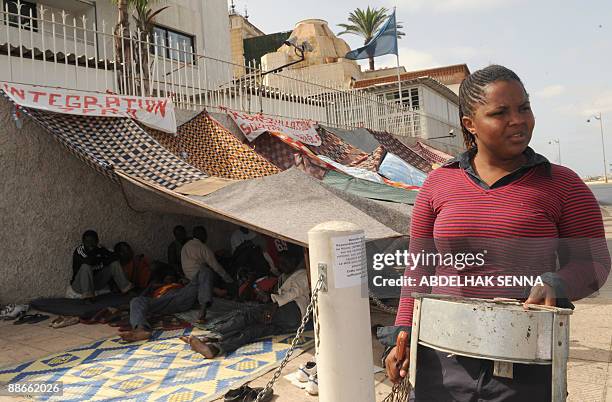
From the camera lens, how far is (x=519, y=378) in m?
1.25

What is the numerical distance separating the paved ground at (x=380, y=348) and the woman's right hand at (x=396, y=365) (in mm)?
1678

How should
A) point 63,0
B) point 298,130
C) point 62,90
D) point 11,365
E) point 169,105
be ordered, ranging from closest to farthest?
1. point 11,365
2. point 62,90
3. point 169,105
4. point 298,130
5. point 63,0

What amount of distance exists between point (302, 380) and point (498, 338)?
7.87ft

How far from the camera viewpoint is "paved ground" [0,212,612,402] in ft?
10.4

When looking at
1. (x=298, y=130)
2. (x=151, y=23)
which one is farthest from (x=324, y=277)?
(x=151, y=23)

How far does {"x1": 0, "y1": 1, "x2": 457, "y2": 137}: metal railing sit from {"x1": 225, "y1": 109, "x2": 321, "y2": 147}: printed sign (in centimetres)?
31

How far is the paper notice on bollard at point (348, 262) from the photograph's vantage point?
2221mm

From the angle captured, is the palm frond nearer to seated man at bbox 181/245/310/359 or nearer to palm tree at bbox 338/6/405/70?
palm tree at bbox 338/6/405/70

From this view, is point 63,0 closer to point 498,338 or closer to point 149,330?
point 149,330

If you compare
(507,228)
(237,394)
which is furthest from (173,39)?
(507,228)

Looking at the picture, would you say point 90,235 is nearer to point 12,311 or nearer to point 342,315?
point 12,311

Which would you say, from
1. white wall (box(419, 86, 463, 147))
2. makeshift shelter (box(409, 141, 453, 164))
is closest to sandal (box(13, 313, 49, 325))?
makeshift shelter (box(409, 141, 453, 164))

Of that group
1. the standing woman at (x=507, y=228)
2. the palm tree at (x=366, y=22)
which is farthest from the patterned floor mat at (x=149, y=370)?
the palm tree at (x=366, y=22)

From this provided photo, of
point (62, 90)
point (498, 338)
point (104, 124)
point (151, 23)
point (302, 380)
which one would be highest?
point (151, 23)
